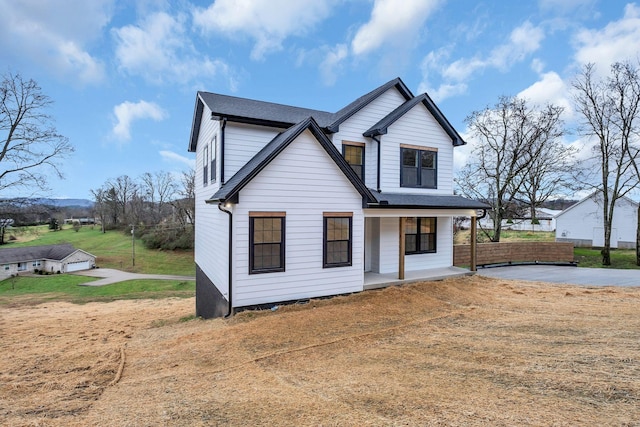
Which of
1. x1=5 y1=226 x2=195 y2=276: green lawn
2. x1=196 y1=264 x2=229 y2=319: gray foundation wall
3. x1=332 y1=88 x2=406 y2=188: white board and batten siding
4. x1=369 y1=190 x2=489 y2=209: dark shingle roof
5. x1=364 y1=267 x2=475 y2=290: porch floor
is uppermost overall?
x1=332 y1=88 x2=406 y2=188: white board and batten siding

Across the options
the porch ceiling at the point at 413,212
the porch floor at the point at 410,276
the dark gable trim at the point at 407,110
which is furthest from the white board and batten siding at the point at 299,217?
the dark gable trim at the point at 407,110

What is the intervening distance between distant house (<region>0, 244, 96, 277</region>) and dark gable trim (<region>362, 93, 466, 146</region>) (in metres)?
44.1

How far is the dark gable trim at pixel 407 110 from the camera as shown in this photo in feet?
38.9

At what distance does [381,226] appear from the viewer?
480 inches

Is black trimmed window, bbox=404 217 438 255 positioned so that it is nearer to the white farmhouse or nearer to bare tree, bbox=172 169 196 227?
the white farmhouse

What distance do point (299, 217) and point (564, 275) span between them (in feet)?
43.6

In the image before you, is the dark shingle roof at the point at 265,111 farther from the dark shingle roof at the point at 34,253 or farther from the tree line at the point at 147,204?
the dark shingle roof at the point at 34,253

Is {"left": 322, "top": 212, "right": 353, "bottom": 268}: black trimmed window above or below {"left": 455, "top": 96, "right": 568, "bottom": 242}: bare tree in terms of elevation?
below

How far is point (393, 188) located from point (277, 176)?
213 inches

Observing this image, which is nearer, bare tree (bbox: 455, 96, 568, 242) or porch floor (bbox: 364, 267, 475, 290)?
porch floor (bbox: 364, 267, 475, 290)

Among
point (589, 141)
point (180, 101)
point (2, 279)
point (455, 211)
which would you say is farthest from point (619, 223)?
point (2, 279)

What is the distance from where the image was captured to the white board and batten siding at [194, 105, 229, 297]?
903 centimetres

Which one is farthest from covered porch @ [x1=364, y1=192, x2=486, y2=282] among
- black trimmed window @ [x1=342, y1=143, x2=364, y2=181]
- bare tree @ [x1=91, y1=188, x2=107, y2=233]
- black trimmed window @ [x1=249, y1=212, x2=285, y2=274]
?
bare tree @ [x1=91, y1=188, x2=107, y2=233]

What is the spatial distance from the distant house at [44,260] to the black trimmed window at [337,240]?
43.3 meters
